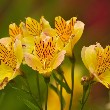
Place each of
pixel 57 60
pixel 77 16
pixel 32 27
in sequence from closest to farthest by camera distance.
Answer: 1. pixel 57 60
2. pixel 32 27
3. pixel 77 16

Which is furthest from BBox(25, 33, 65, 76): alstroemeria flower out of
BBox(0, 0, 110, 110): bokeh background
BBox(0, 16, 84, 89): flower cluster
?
BBox(0, 0, 110, 110): bokeh background

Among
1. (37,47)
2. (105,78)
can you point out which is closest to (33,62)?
(37,47)

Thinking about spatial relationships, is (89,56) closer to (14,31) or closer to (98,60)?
(98,60)

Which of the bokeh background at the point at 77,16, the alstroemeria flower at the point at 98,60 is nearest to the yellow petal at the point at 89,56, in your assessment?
the alstroemeria flower at the point at 98,60

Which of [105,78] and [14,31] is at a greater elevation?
[14,31]

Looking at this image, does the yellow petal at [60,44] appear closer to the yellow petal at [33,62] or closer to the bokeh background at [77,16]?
the yellow petal at [33,62]

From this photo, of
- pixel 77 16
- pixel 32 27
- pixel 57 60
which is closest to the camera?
pixel 57 60
